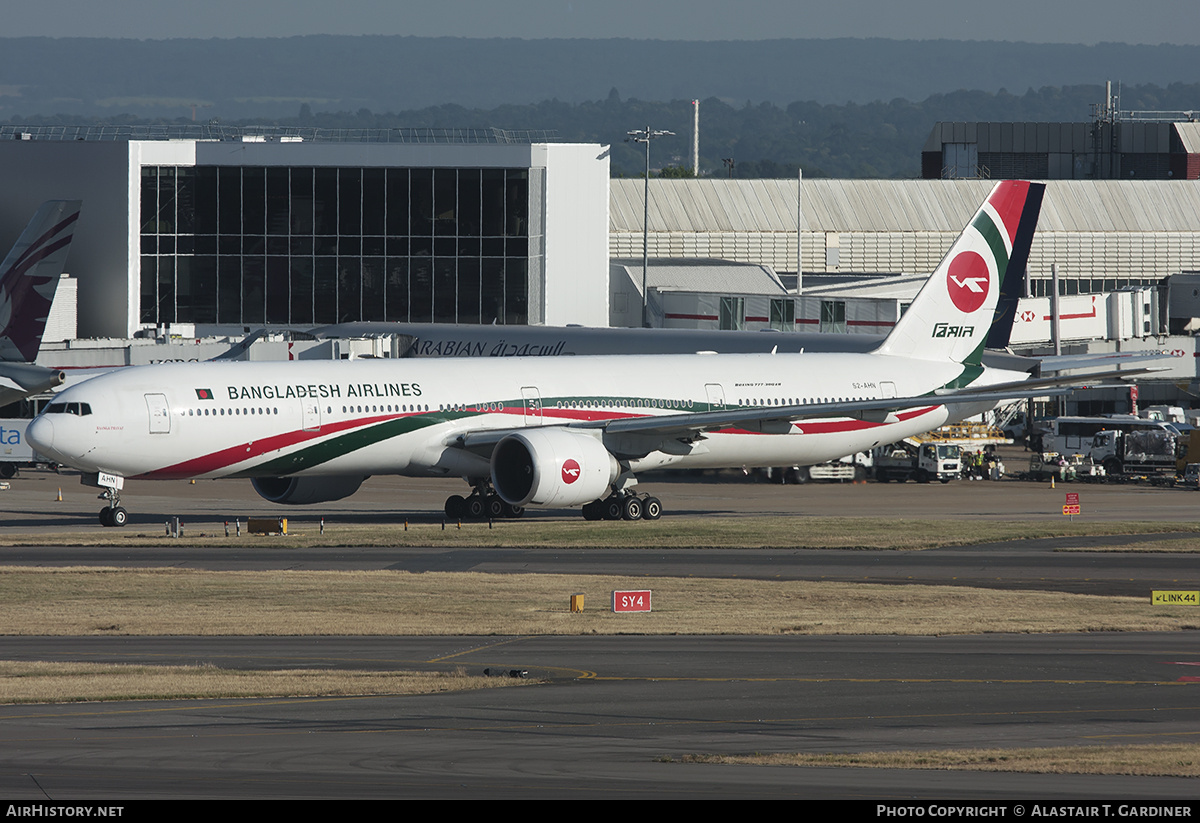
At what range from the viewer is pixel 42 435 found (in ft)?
136

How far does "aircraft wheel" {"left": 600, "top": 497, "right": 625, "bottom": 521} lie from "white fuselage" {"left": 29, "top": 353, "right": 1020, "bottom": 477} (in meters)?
1.28

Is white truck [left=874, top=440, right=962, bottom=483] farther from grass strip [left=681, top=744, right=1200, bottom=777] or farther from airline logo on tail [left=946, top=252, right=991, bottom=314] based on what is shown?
grass strip [left=681, top=744, right=1200, bottom=777]

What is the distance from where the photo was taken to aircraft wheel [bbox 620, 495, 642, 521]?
47.4 m

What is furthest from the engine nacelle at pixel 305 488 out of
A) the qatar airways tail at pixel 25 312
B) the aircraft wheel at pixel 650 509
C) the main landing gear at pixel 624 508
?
the aircraft wheel at pixel 650 509

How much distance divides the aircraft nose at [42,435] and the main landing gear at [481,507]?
11.7 meters

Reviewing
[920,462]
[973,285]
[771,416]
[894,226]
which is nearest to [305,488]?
[771,416]

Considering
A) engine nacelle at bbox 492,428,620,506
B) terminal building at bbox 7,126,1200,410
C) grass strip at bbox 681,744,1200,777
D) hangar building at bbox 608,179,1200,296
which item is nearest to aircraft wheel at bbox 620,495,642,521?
engine nacelle at bbox 492,428,620,506

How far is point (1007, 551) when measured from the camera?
131 ft

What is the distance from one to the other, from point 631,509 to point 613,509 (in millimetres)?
581

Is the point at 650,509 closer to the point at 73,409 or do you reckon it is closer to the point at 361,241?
the point at 73,409

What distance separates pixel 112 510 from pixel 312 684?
2645 cm

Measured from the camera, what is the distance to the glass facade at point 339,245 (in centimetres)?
8844
